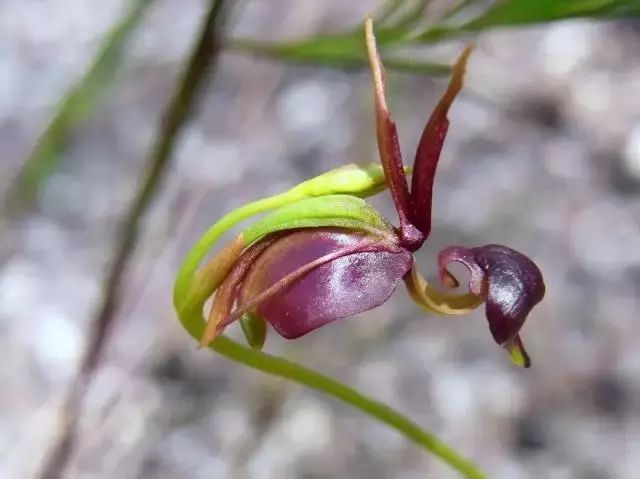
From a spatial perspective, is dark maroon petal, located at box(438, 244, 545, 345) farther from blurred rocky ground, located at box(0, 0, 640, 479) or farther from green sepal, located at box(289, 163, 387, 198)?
blurred rocky ground, located at box(0, 0, 640, 479)

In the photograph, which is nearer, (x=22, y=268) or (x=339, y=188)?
(x=339, y=188)

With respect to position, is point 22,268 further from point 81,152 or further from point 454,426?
point 454,426

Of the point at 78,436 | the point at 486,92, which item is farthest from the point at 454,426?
the point at 486,92

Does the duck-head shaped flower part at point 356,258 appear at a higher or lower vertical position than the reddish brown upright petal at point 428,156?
lower

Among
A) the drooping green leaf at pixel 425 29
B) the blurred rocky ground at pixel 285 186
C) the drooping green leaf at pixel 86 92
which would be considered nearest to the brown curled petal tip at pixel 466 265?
the drooping green leaf at pixel 425 29

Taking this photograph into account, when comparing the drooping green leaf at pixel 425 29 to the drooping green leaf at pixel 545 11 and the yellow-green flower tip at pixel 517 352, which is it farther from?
the yellow-green flower tip at pixel 517 352

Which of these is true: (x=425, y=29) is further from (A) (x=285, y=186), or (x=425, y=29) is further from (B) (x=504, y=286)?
(A) (x=285, y=186)
